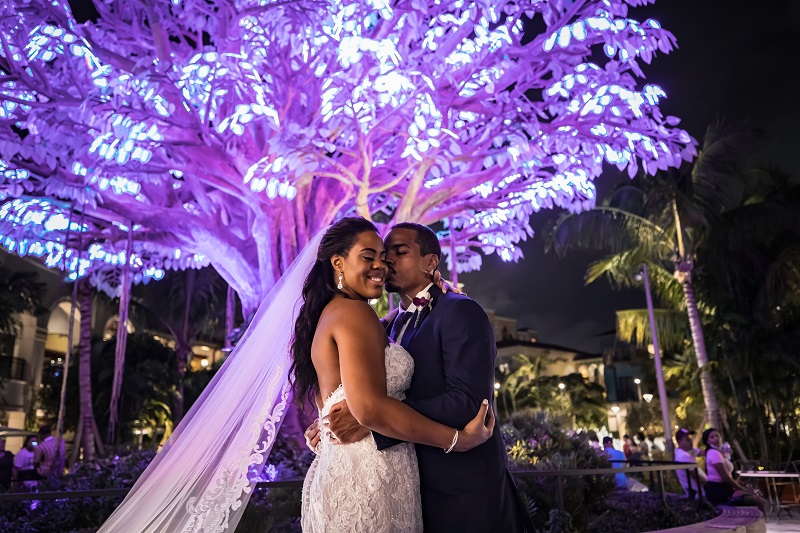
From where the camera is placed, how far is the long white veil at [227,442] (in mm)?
3645

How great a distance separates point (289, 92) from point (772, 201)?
1913 cm

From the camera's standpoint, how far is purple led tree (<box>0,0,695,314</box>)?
888 centimetres

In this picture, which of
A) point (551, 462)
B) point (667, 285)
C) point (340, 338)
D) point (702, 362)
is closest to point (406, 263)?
point (340, 338)

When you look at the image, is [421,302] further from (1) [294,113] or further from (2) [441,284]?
(1) [294,113]

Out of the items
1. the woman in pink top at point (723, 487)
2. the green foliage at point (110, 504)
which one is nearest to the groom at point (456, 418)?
the green foliage at point (110, 504)

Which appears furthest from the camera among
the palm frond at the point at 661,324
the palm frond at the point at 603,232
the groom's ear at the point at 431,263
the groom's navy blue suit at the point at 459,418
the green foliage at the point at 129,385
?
the green foliage at the point at 129,385

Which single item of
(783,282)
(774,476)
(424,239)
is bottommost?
(774,476)

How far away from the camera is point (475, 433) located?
2709 mm

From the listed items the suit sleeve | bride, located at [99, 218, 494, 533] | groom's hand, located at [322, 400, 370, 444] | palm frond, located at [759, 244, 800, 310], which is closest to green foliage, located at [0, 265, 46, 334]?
bride, located at [99, 218, 494, 533]

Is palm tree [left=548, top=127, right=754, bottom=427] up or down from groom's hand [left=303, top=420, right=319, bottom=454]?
up

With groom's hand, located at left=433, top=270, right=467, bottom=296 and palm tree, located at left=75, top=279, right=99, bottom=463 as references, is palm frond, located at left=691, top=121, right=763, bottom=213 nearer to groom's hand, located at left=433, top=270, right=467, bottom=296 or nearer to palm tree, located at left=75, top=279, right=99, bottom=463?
palm tree, located at left=75, top=279, right=99, bottom=463

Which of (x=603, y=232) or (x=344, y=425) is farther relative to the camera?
(x=603, y=232)

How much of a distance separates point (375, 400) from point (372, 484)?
412 mm

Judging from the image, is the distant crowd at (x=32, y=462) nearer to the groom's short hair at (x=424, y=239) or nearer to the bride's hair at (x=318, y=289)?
the bride's hair at (x=318, y=289)
